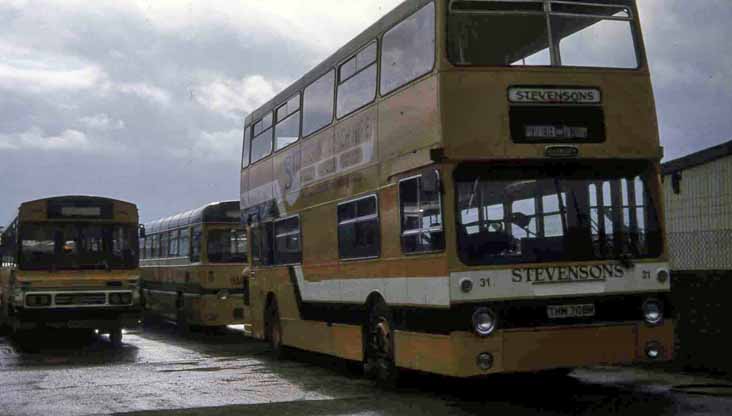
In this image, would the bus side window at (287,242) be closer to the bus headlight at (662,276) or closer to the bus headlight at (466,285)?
the bus headlight at (466,285)

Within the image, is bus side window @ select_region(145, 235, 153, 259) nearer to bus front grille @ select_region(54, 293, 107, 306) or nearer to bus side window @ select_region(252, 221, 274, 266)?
bus front grille @ select_region(54, 293, 107, 306)

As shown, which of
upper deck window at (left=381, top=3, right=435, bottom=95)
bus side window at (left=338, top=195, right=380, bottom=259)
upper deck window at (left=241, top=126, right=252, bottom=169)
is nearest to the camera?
upper deck window at (left=381, top=3, right=435, bottom=95)

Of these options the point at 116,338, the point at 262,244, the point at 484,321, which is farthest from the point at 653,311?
the point at 116,338

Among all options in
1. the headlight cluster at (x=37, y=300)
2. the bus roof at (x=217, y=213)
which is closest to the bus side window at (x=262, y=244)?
the headlight cluster at (x=37, y=300)

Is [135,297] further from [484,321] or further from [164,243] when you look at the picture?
[484,321]

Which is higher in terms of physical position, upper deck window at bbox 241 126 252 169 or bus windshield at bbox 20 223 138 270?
upper deck window at bbox 241 126 252 169

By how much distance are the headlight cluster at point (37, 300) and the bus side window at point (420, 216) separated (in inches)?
464

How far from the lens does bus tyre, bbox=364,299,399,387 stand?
13.3 meters

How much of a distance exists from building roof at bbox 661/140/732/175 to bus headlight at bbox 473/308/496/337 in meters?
8.35

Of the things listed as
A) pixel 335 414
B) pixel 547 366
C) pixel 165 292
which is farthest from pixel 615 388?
pixel 165 292

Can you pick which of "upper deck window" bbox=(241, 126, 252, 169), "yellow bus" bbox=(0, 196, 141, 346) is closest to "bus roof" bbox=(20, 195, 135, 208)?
"yellow bus" bbox=(0, 196, 141, 346)

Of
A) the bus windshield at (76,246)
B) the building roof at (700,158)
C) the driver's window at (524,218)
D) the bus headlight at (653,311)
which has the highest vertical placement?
the building roof at (700,158)

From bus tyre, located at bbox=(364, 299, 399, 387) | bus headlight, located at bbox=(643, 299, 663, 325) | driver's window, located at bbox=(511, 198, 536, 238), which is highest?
driver's window, located at bbox=(511, 198, 536, 238)

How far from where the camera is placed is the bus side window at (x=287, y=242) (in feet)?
56.7
